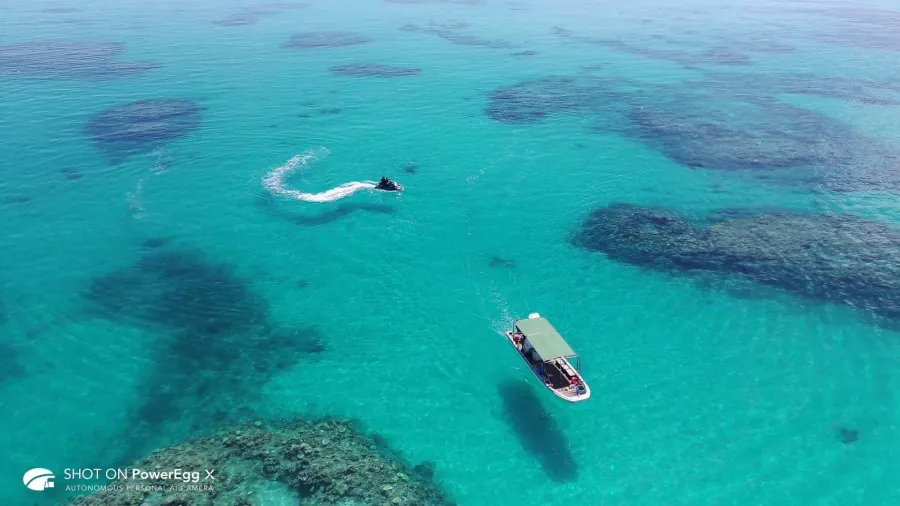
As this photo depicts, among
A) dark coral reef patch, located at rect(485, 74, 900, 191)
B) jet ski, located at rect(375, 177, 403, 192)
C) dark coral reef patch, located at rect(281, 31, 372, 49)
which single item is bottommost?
jet ski, located at rect(375, 177, 403, 192)

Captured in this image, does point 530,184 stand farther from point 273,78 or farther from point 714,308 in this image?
point 273,78

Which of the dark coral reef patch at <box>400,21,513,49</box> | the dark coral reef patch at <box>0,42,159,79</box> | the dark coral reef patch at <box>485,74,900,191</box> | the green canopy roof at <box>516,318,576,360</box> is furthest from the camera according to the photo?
the dark coral reef patch at <box>400,21,513,49</box>

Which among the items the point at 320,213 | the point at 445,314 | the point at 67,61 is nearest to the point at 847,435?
the point at 445,314

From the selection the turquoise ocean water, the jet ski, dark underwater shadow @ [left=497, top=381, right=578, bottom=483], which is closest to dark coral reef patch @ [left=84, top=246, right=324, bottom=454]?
the turquoise ocean water

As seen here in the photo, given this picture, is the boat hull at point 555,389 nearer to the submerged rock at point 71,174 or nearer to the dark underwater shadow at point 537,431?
the dark underwater shadow at point 537,431

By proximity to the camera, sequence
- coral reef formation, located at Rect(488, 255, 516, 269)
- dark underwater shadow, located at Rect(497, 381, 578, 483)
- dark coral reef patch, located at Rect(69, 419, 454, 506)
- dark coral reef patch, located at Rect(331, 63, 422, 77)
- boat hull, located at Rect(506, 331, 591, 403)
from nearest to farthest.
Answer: dark coral reef patch, located at Rect(69, 419, 454, 506), dark underwater shadow, located at Rect(497, 381, 578, 483), boat hull, located at Rect(506, 331, 591, 403), coral reef formation, located at Rect(488, 255, 516, 269), dark coral reef patch, located at Rect(331, 63, 422, 77)

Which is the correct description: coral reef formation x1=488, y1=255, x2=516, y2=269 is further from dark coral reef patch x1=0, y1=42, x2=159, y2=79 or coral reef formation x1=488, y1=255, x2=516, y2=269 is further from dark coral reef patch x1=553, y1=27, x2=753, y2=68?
dark coral reef patch x1=0, y1=42, x2=159, y2=79

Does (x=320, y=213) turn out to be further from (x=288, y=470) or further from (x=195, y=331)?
(x=288, y=470)
